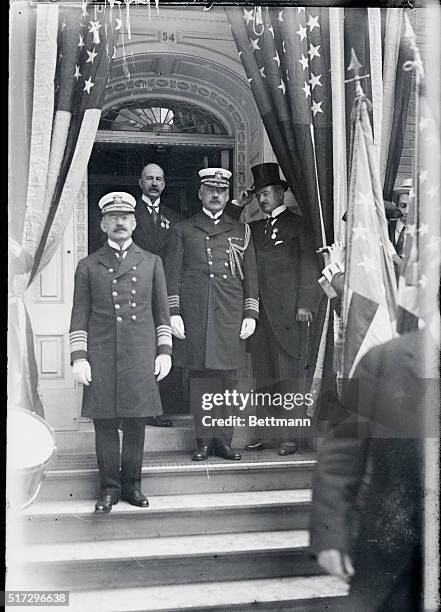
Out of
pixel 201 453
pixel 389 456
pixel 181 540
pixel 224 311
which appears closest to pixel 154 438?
pixel 201 453

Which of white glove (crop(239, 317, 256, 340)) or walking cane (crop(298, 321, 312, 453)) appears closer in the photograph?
walking cane (crop(298, 321, 312, 453))

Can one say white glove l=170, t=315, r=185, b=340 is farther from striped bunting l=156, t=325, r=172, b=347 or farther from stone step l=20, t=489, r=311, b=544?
stone step l=20, t=489, r=311, b=544

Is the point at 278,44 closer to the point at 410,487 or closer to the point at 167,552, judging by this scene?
the point at 410,487

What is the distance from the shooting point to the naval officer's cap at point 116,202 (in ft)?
12.7

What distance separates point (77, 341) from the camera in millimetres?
3824

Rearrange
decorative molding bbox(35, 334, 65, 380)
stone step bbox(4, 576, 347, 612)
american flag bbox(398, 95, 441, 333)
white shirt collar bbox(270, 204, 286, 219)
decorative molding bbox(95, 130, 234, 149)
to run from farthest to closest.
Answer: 1. white shirt collar bbox(270, 204, 286, 219)
2. decorative molding bbox(95, 130, 234, 149)
3. american flag bbox(398, 95, 441, 333)
4. decorative molding bbox(35, 334, 65, 380)
5. stone step bbox(4, 576, 347, 612)

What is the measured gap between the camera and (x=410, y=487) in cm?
385

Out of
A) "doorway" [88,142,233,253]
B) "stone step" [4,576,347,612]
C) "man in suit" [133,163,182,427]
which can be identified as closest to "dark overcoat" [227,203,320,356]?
"doorway" [88,142,233,253]

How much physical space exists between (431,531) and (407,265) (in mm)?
1451

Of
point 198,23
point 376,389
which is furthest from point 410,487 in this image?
point 198,23

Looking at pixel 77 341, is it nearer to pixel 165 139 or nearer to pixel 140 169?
pixel 140 169

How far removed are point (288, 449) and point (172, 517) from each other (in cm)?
73

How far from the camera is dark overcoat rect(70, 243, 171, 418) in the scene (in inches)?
151

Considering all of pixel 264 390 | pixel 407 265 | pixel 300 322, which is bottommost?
pixel 264 390
